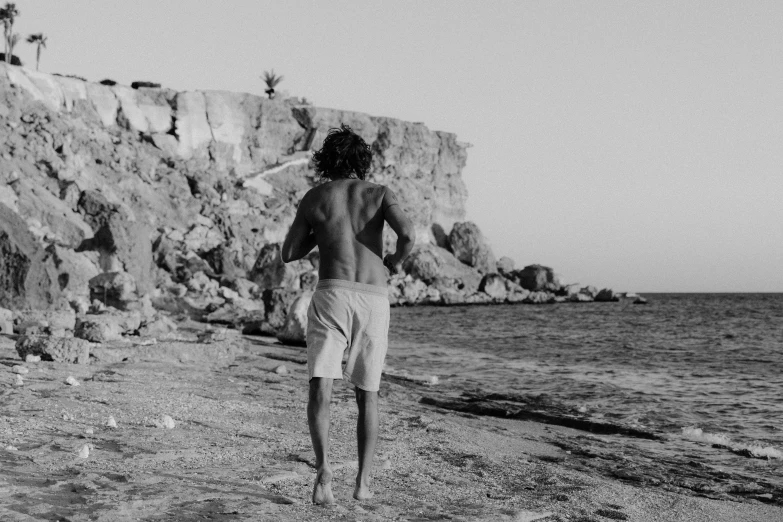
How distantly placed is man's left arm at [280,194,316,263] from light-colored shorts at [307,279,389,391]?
31cm

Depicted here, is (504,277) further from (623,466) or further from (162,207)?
(623,466)

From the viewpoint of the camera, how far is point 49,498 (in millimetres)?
3604

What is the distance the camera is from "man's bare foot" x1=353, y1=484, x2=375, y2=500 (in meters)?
4.01

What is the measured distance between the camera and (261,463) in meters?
4.73

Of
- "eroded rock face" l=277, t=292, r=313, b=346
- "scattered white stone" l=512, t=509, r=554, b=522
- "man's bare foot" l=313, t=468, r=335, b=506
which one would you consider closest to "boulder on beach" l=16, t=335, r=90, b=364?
"man's bare foot" l=313, t=468, r=335, b=506

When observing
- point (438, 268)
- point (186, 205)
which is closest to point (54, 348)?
point (186, 205)

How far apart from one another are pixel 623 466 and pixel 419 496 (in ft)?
8.45

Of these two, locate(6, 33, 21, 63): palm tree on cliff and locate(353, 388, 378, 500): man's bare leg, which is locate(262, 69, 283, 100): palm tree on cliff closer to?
locate(6, 33, 21, 63): palm tree on cliff

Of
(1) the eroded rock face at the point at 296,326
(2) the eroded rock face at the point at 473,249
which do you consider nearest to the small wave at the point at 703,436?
(1) the eroded rock face at the point at 296,326

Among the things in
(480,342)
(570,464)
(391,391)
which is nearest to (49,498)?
(570,464)

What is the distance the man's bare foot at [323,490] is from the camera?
3.88 metres

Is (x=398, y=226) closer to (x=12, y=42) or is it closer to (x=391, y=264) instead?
(x=391, y=264)

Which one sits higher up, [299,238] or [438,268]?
[438,268]

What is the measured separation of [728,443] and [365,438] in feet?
16.4
